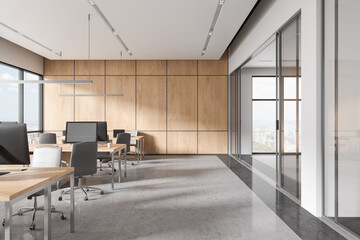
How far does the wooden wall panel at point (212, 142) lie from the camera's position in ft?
33.5

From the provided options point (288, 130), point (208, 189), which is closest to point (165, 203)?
point (208, 189)

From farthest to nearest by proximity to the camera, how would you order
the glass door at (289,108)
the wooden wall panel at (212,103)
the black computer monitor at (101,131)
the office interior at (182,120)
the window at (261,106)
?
the wooden wall panel at (212,103)
the window at (261,106)
the black computer monitor at (101,131)
the glass door at (289,108)
the office interior at (182,120)

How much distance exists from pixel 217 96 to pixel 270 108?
2014mm

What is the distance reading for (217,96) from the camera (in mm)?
10164

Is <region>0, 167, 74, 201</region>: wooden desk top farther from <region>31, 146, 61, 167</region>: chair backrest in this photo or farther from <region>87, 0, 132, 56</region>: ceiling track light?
<region>87, 0, 132, 56</region>: ceiling track light

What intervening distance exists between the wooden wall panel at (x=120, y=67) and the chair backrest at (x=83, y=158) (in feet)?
19.9

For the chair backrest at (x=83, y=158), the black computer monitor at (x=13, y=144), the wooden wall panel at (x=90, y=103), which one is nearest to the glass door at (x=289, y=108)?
the chair backrest at (x=83, y=158)

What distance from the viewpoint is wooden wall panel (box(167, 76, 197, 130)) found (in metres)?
10.2

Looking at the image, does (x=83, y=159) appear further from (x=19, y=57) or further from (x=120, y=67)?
(x=120, y=67)

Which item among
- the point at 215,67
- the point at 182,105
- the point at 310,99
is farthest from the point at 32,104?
the point at 310,99

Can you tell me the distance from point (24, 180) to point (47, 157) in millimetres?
1308

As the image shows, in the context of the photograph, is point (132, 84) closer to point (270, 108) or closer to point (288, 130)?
point (270, 108)

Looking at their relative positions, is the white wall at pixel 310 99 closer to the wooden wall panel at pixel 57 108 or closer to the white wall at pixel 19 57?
the white wall at pixel 19 57

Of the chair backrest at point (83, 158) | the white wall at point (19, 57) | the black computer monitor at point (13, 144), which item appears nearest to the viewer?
the black computer monitor at point (13, 144)
